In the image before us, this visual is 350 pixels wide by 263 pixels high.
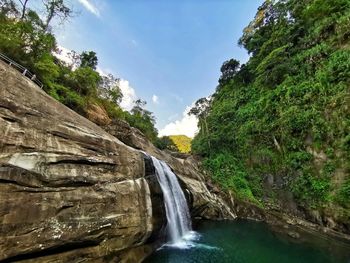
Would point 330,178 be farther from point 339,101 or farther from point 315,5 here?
point 315,5

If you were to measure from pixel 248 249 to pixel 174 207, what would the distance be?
4806 mm

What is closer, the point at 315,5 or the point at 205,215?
the point at 205,215

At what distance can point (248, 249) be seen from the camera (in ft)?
46.4

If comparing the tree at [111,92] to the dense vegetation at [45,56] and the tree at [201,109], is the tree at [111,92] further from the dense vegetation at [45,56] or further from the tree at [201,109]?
the tree at [201,109]

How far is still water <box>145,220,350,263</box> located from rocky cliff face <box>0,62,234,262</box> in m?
1.77

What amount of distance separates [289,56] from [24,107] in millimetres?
28376

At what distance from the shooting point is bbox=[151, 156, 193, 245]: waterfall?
14.4 m

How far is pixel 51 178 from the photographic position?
29.2 ft

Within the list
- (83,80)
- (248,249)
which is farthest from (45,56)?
(248,249)

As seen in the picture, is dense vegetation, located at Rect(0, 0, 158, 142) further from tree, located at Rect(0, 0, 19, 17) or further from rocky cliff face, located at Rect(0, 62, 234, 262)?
rocky cliff face, located at Rect(0, 62, 234, 262)

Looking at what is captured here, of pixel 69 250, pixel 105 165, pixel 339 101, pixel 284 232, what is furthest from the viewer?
pixel 339 101

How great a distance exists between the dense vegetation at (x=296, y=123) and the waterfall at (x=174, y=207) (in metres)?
8.70

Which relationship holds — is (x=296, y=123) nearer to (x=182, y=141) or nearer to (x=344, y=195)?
(x=344, y=195)

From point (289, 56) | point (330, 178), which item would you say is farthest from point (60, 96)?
point (289, 56)
